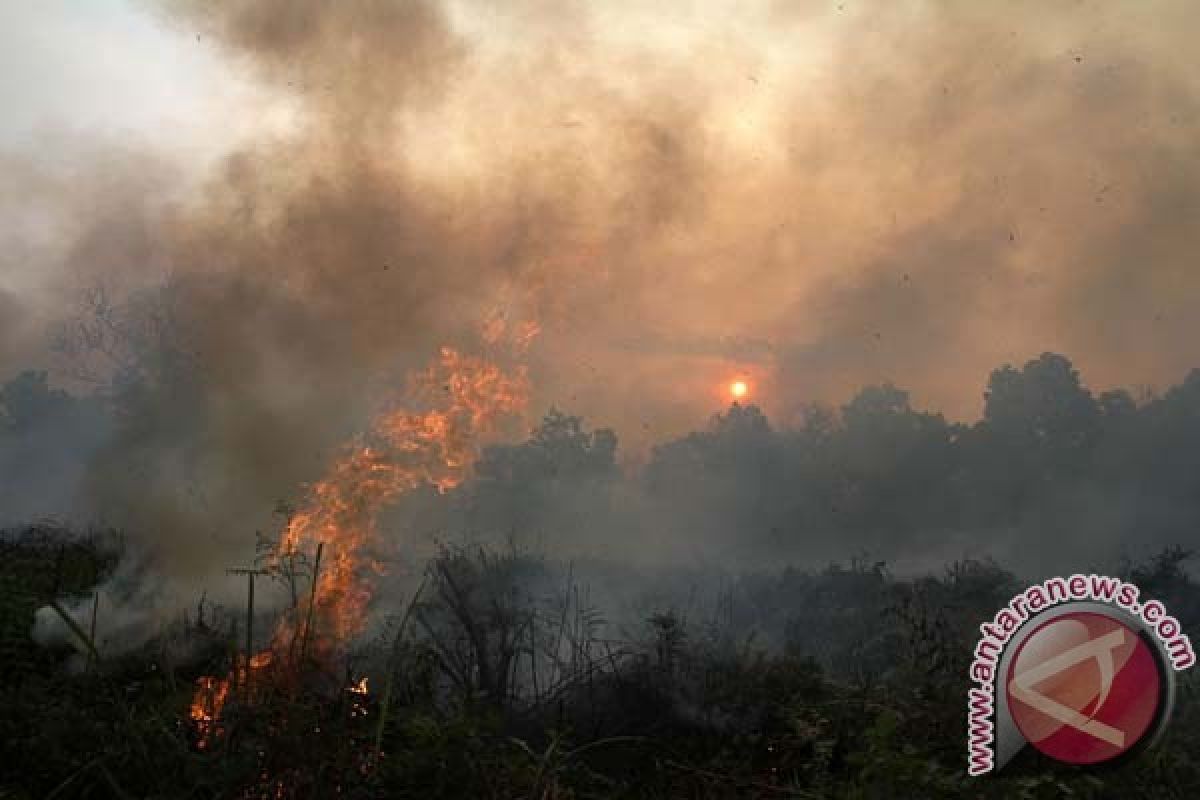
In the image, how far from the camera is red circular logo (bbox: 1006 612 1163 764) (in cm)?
693

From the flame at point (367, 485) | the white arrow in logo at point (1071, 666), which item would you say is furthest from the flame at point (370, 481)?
the white arrow in logo at point (1071, 666)

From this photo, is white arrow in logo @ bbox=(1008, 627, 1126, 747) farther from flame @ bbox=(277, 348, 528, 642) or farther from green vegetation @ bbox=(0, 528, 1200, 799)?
flame @ bbox=(277, 348, 528, 642)

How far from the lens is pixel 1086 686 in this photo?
6.93 meters

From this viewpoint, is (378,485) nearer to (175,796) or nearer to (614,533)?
(175,796)

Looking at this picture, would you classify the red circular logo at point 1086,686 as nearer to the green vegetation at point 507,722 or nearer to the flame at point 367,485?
the green vegetation at point 507,722

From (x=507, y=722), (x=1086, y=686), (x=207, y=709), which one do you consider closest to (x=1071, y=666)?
(x=1086, y=686)

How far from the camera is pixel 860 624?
52.9ft

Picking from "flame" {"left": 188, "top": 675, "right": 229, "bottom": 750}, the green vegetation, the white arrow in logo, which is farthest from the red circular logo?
"flame" {"left": 188, "top": 675, "right": 229, "bottom": 750}

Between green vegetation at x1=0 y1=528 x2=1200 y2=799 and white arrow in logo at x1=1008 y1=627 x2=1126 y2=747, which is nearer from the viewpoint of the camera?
green vegetation at x1=0 y1=528 x2=1200 y2=799

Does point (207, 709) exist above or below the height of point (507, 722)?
above

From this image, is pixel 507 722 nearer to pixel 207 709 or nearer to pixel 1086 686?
pixel 207 709

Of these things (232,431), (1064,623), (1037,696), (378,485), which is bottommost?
(1037,696)

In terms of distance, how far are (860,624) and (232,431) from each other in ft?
38.5

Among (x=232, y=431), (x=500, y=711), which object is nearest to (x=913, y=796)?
(x=500, y=711)
